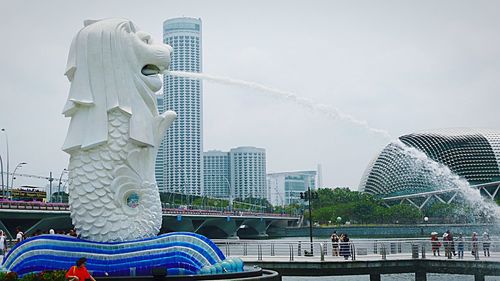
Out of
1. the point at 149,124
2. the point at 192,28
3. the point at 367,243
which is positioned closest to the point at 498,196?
the point at 192,28

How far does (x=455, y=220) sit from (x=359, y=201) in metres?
14.1

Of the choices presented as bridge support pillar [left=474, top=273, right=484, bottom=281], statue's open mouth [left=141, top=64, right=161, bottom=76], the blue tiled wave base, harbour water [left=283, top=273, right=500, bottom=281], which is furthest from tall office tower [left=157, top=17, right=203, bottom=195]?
the blue tiled wave base

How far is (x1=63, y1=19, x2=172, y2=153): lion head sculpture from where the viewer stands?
53.7ft

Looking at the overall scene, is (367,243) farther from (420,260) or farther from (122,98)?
(122,98)

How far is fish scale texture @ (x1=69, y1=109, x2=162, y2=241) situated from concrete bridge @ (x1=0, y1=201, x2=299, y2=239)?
89.3 ft

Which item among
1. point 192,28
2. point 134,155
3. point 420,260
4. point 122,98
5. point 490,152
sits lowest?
point 420,260

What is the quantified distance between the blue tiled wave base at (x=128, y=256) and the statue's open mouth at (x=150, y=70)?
4.64 metres

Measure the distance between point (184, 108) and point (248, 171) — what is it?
159 ft

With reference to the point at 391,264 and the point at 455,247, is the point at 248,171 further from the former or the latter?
the point at 391,264

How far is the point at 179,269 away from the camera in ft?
49.7

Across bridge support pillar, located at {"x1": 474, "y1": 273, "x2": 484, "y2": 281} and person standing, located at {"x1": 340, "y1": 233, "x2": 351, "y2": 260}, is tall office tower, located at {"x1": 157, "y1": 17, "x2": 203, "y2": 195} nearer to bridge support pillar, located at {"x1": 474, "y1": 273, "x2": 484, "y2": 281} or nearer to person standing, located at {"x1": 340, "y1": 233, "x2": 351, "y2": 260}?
person standing, located at {"x1": 340, "y1": 233, "x2": 351, "y2": 260}

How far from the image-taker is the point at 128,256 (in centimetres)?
1554

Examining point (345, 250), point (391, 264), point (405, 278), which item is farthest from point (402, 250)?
point (345, 250)

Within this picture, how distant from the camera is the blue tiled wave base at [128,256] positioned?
15320 mm
